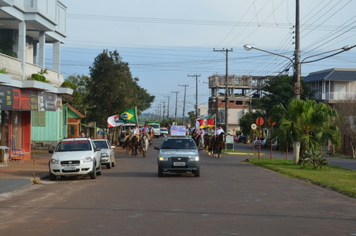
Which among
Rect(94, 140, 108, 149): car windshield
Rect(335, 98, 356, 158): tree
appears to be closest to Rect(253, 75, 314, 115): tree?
Rect(335, 98, 356, 158): tree

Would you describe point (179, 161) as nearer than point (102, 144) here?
Yes

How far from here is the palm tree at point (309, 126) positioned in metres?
26.2

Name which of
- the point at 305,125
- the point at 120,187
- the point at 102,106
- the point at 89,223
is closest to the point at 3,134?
the point at 120,187

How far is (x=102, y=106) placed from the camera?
5231 cm

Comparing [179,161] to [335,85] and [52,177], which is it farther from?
[335,85]

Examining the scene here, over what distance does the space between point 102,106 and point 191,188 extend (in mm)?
37652

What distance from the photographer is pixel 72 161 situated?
1872 cm

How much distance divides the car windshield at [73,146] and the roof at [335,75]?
4794cm

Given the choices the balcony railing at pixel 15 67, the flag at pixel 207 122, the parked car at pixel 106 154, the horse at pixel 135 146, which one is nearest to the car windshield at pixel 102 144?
the parked car at pixel 106 154

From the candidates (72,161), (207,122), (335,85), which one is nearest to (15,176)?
(72,161)

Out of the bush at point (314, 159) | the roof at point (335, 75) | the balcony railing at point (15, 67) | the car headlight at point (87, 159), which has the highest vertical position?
the roof at point (335, 75)

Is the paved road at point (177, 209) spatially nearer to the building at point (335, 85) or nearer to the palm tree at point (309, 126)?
the palm tree at point (309, 126)

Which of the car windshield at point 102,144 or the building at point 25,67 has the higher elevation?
the building at point 25,67

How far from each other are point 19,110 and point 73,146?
7801 millimetres
